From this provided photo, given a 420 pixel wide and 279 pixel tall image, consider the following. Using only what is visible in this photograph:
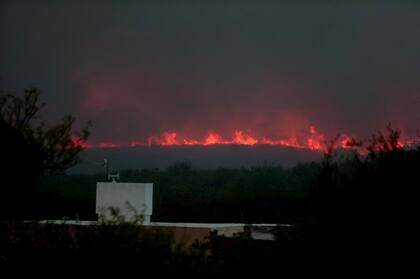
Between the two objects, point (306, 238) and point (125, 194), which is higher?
point (125, 194)

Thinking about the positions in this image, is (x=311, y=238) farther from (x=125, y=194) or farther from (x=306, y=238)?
(x=125, y=194)

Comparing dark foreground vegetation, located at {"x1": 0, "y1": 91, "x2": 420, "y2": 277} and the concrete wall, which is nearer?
dark foreground vegetation, located at {"x1": 0, "y1": 91, "x2": 420, "y2": 277}

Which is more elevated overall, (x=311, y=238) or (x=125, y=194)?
(x=125, y=194)

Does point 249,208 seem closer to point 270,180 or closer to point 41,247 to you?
point 270,180

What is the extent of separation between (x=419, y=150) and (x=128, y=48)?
11.8m

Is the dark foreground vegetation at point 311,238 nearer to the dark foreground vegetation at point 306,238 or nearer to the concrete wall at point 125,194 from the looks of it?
the dark foreground vegetation at point 306,238

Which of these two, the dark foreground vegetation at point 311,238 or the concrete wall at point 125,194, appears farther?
the concrete wall at point 125,194

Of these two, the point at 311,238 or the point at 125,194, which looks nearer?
the point at 311,238

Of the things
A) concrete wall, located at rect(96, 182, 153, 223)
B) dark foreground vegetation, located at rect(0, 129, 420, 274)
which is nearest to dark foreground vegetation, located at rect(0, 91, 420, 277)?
dark foreground vegetation, located at rect(0, 129, 420, 274)


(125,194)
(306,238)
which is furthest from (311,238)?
(125,194)

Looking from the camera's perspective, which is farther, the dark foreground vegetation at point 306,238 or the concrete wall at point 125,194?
the concrete wall at point 125,194

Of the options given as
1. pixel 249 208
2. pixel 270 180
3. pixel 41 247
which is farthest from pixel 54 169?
pixel 270 180

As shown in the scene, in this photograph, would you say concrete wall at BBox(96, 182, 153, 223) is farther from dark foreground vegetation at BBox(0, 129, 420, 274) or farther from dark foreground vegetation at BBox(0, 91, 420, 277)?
dark foreground vegetation at BBox(0, 129, 420, 274)

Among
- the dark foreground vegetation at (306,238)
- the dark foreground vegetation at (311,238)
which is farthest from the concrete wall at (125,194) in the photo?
the dark foreground vegetation at (311,238)
